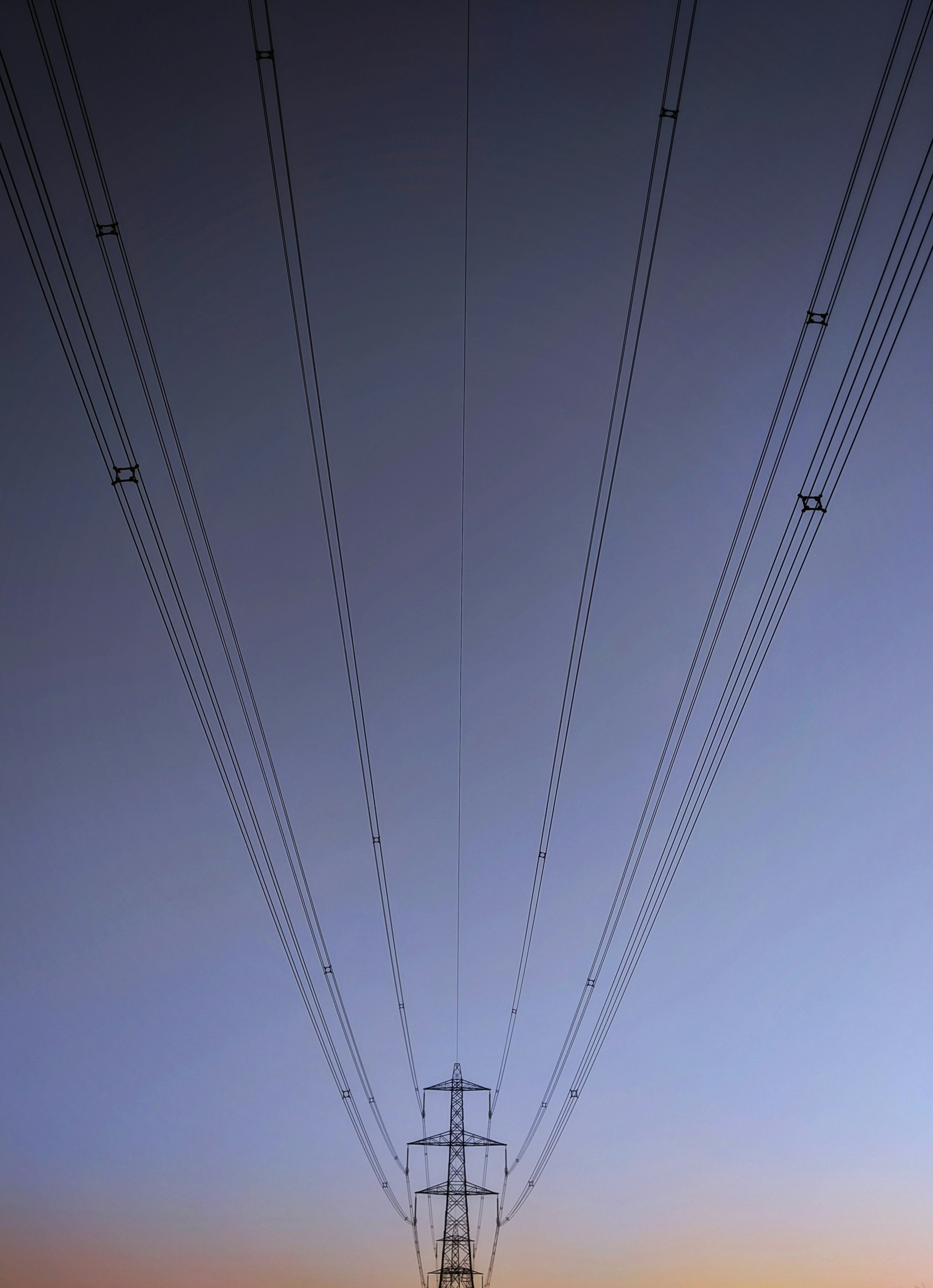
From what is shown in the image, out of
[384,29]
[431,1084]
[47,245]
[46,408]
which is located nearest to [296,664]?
[46,408]

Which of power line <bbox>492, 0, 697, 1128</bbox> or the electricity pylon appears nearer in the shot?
power line <bbox>492, 0, 697, 1128</bbox>

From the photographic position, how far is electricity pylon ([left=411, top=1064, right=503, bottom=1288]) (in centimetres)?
3469

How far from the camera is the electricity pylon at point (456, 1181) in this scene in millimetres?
34688

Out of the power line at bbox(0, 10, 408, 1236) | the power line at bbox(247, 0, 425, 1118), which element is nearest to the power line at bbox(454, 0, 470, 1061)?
the power line at bbox(247, 0, 425, 1118)

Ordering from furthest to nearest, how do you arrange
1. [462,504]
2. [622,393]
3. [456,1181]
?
1. [456,1181]
2. [462,504]
3. [622,393]

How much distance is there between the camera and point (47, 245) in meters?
13.0

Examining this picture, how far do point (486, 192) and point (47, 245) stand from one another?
6054 mm

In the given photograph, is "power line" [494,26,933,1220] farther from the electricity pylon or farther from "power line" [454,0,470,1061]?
the electricity pylon

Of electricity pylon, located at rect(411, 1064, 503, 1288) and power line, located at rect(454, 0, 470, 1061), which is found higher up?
power line, located at rect(454, 0, 470, 1061)

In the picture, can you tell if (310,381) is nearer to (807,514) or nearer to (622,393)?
(622,393)

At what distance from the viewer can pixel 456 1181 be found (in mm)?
35969

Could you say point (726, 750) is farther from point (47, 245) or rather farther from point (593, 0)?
point (47, 245)

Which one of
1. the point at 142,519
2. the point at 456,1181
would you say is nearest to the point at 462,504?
the point at 142,519

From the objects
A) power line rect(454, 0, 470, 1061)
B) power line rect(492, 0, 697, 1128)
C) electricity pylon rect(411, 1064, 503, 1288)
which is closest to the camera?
power line rect(492, 0, 697, 1128)
